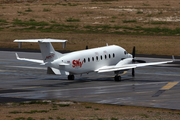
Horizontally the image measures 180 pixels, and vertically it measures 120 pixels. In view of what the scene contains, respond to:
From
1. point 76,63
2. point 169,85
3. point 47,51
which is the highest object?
point 47,51

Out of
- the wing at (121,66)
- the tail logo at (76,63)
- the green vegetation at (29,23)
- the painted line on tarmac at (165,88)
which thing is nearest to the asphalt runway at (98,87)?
the painted line on tarmac at (165,88)

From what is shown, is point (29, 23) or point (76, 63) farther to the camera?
point (29, 23)

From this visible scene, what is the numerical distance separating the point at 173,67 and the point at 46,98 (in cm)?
2586

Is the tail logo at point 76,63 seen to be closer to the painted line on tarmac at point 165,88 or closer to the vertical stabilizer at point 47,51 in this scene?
the vertical stabilizer at point 47,51

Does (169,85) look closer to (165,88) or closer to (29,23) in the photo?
(165,88)

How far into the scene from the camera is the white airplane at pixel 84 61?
3950 cm

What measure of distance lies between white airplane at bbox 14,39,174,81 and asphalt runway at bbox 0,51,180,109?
1303 mm

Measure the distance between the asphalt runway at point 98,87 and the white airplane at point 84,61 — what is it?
4.27 feet

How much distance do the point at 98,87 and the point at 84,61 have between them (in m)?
4.39

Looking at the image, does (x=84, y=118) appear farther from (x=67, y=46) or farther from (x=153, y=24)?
(x=153, y=24)

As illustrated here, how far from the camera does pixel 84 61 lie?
4197 centimetres

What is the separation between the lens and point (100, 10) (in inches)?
5251

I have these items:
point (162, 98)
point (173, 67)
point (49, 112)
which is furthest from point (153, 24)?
point (49, 112)

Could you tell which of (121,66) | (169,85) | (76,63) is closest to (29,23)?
(121,66)
